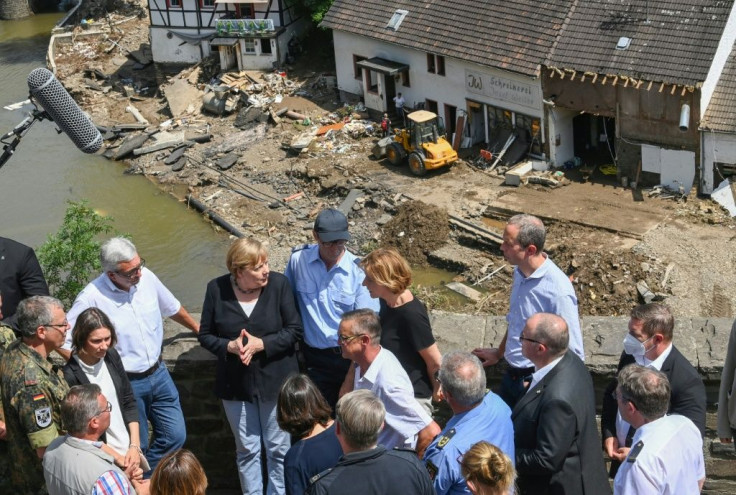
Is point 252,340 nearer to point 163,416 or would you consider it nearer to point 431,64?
point 163,416

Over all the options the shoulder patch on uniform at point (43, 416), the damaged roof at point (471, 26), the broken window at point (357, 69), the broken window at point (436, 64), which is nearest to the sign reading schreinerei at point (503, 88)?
the damaged roof at point (471, 26)

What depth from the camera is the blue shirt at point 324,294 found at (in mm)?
7160

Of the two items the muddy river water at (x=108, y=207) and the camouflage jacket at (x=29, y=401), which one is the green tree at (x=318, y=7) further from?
the camouflage jacket at (x=29, y=401)

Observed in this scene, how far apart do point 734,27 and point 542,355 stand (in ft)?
69.2

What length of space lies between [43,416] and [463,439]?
8.42 ft

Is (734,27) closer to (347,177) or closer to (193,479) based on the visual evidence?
(347,177)

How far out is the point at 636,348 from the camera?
6.32 meters

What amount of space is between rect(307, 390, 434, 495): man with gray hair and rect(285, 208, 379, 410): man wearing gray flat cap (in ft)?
5.61

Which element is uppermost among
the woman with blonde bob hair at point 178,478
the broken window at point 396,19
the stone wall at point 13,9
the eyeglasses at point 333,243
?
the eyeglasses at point 333,243

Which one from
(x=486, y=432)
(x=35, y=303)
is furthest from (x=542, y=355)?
(x=35, y=303)

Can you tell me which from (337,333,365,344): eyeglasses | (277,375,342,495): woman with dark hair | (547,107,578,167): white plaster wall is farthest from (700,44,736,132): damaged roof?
(277,375,342,495): woman with dark hair

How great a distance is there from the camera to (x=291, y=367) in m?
7.14

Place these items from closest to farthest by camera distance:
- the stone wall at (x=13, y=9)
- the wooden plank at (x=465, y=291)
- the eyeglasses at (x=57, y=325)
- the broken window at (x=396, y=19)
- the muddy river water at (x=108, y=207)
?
1. the eyeglasses at (x=57, y=325)
2. the wooden plank at (x=465, y=291)
3. the muddy river water at (x=108, y=207)
4. the broken window at (x=396, y=19)
5. the stone wall at (x=13, y=9)

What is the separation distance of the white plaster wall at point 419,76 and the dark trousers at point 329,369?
20.5m
